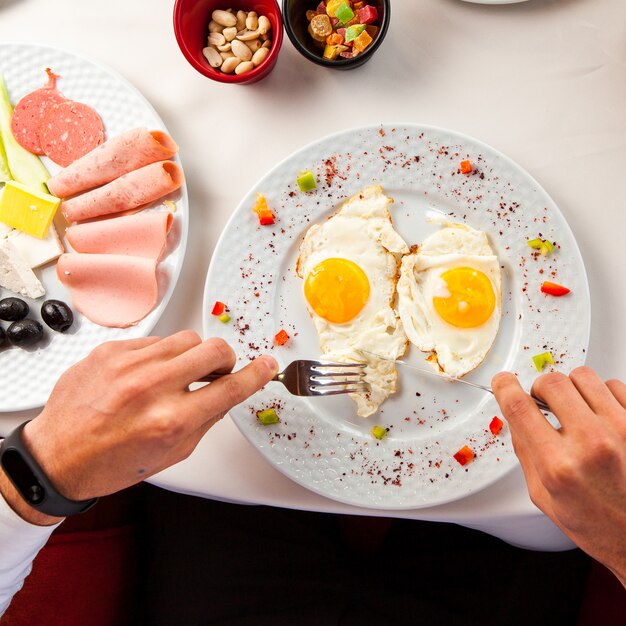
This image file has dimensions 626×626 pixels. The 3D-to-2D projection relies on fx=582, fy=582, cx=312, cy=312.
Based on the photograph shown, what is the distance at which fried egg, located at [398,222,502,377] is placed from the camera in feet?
5.62

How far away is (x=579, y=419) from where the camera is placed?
122cm

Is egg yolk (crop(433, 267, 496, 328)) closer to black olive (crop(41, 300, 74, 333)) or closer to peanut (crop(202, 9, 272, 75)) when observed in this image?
peanut (crop(202, 9, 272, 75))

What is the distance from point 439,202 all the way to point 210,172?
737mm

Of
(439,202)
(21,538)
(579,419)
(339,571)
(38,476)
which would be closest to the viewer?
(579,419)

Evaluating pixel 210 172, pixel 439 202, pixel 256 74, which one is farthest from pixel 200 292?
pixel 439 202

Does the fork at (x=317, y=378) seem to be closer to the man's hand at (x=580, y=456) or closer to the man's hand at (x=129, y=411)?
the man's hand at (x=129, y=411)

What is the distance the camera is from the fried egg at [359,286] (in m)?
1.73

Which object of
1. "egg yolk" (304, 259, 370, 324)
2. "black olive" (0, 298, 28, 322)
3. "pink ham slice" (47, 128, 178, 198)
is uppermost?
"pink ham slice" (47, 128, 178, 198)

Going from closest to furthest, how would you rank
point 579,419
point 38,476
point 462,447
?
point 579,419
point 38,476
point 462,447

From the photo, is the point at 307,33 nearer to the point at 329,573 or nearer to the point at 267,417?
the point at 267,417

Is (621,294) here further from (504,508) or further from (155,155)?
(155,155)

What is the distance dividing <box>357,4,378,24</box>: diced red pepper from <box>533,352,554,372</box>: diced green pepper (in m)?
1.10

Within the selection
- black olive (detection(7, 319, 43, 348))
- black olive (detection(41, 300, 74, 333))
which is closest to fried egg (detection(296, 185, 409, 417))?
black olive (detection(41, 300, 74, 333))

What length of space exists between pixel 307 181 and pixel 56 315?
87cm
